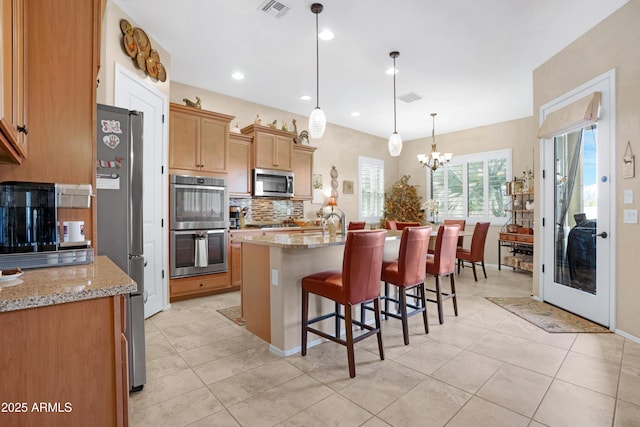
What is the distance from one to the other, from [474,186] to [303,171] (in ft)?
12.5

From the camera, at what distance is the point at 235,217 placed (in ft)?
16.2

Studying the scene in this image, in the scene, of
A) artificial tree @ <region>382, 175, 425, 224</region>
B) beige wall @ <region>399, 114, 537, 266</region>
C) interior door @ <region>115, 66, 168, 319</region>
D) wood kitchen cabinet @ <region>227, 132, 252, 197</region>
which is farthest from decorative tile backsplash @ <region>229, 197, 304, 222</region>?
beige wall @ <region>399, 114, 537, 266</region>

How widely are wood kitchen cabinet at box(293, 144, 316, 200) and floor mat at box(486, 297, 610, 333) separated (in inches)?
134

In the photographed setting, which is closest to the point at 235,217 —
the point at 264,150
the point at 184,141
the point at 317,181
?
the point at 264,150

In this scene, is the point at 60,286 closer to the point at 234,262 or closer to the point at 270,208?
the point at 234,262

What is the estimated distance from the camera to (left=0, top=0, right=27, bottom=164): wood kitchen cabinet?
109cm

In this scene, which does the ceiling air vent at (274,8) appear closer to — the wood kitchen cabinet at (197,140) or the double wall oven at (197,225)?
the wood kitchen cabinet at (197,140)

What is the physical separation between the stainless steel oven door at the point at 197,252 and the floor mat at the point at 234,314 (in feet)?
2.32

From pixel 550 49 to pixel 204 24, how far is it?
12.6 ft

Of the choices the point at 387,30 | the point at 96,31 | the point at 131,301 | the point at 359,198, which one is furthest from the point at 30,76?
the point at 359,198

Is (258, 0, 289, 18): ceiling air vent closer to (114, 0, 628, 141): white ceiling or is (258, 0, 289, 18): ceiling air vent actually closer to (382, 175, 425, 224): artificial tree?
(114, 0, 628, 141): white ceiling

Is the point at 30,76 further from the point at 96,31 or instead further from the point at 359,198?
the point at 359,198

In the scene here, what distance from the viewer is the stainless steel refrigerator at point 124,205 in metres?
1.89

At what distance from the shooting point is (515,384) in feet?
6.78
